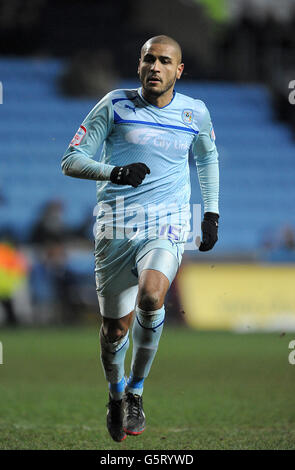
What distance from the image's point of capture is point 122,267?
5.04 meters

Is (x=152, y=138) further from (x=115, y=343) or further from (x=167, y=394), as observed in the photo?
(x=167, y=394)

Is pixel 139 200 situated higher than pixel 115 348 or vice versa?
pixel 139 200

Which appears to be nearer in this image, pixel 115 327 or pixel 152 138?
pixel 152 138

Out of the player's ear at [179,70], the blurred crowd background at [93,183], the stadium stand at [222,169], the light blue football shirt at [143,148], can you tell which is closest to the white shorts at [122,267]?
the light blue football shirt at [143,148]

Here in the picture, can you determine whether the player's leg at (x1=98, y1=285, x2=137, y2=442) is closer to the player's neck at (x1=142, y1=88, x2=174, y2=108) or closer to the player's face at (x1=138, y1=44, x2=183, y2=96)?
the player's neck at (x1=142, y1=88, x2=174, y2=108)

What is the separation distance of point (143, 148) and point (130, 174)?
0.40m

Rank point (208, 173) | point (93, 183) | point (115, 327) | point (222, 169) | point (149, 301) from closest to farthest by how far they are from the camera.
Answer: point (149, 301) → point (115, 327) → point (208, 173) → point (93, 183) → point (222, 169)

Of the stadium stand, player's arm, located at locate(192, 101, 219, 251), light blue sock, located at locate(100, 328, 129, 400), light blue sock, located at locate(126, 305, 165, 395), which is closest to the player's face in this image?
player's arm, located at locate(192, 101, 219, 251)

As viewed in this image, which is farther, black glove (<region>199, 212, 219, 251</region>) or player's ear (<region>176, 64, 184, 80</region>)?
black glove (<region>199, 212, 219, 251</region>)

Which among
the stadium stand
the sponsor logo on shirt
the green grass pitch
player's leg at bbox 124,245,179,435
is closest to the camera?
player's leg at bbox 124,245,179,435

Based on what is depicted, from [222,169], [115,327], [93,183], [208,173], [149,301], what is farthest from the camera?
[222,169]

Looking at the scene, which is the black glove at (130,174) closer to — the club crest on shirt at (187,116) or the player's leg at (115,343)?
the club crest on shirt at (187,116)

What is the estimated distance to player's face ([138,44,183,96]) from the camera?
15.8 feet

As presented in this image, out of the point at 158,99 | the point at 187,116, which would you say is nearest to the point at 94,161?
the point at 158,99
